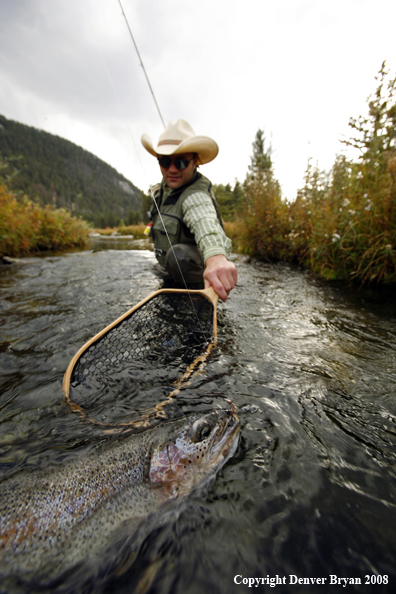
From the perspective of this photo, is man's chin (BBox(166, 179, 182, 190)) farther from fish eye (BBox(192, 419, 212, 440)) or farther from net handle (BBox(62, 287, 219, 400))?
fish eye (BBox(192, 419, 212, 440))

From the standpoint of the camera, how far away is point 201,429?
4.92ft

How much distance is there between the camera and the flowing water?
3.49 ft

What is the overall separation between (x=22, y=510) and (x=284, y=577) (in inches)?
45.6

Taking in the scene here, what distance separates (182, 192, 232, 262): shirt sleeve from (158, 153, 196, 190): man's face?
0.61 metres

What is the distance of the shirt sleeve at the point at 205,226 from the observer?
9.69 ft

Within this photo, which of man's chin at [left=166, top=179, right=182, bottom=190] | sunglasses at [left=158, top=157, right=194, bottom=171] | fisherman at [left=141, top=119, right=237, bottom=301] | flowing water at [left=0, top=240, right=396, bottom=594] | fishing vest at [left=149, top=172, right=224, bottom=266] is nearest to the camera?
flowing water at [left=0, top=240, right=396, bottom=594]

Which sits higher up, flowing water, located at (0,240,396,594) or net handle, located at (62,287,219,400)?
net handle, located at (62,287,219,400)

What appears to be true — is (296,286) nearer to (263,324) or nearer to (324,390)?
(263,324)

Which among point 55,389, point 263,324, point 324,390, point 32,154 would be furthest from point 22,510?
point 32,154

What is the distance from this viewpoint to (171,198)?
452 cm

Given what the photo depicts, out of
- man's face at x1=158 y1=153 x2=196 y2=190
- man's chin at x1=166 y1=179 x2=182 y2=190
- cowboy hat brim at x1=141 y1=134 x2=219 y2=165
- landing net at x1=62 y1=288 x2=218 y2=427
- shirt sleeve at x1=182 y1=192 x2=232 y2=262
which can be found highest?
cowboy hat brim at x1=141 y1=134 x2=219 y2=165

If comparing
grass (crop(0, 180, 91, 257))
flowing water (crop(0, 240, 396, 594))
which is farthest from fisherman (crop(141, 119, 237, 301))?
grass (crop(0, 180, 91, 257))

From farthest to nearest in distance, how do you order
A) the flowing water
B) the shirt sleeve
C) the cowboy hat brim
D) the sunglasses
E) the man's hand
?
the sunglasses → the cowboy hat brim → the shirt sleeve → the man's hand → the flowing water

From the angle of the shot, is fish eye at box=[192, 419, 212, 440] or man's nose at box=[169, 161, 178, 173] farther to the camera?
man's nose at box=[169, 161, 178, 173]
